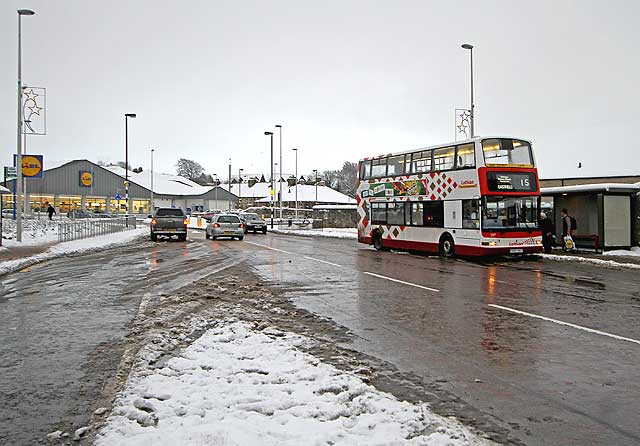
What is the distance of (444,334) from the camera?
789 centimetres

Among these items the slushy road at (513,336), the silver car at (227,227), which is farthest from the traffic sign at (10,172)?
the slushy road at (513,336)

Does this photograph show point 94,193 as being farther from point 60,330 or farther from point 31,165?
point 60,330

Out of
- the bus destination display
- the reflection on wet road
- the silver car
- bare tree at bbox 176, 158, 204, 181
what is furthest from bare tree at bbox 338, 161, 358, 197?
the reflection on wet road

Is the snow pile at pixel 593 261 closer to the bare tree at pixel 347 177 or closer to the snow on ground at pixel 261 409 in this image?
the snow on ground at pixel 261 409

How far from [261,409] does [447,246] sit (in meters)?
17.5

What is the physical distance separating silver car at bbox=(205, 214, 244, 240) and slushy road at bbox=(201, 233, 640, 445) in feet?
61.0

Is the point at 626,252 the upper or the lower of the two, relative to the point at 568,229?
lower

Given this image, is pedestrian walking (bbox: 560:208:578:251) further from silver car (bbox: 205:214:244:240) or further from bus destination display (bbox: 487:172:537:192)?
silver car (bbox: 205:214:244:240)

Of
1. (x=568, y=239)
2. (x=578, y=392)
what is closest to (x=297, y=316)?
(x=578, y=392)

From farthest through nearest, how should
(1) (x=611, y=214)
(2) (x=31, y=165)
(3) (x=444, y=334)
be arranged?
(2) (x=31, y=165)
(1) (x=611, y=214)
(3) (x=444, y=334)

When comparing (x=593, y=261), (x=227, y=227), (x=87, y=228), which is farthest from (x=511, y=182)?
(x=87, y=228)

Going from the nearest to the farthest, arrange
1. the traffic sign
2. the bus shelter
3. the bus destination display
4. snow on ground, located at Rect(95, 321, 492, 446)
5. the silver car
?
snow on ground, located at Rect(95, 321, 492, 446) → the bus destination display → the bus shelter → the traffic sign → the silver car

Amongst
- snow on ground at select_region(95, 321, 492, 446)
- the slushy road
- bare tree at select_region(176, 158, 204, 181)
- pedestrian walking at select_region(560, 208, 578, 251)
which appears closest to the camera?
snow on ground at select_region(95, 321, 492, 446)

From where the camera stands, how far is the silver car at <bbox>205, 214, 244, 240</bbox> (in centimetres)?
3400
